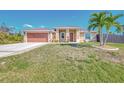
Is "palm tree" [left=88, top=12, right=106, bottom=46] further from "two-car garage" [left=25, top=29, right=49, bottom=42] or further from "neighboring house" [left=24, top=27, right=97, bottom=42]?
"two-car garage" [left=25, top=29, right=49, bottom=42]

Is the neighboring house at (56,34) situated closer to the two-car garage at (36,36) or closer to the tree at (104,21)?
the two-car garage at (36,36)

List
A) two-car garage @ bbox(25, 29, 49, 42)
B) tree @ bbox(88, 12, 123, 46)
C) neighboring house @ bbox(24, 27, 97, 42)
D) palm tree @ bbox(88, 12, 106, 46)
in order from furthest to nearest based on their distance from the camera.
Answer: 1. two-car garage @ bbox(25, 29, 49, 42)
2. neighboring house @ bbox(24, 27, 97, 42)
3. palm tree @ bbox(88, 12, 106, 46)
4. tree @ bbox(88, 12, 123, 46)

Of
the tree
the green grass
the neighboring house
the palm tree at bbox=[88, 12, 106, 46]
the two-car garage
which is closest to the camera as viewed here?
the green grass

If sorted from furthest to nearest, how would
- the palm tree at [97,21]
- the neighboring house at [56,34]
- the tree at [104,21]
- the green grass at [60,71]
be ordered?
the neighboring house at [56,34], the palm tree at [97,21], the tree at [104,21], the green grass at [60,71]

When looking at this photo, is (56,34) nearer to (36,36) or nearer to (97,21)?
(36,36)

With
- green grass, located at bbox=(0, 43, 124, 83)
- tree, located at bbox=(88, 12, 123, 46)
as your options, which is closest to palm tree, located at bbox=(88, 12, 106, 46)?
tree, located at bbox=(88, 12, 123, 46)

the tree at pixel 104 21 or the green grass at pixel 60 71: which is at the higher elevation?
the tree at pixel 104 21

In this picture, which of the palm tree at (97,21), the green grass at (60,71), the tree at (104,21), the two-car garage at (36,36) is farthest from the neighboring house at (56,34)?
the green grass at (60,71)

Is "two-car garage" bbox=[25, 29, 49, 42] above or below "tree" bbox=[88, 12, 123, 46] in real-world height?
below

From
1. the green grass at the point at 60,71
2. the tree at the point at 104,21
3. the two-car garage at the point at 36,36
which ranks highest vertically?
the tree at the point at 104,21
